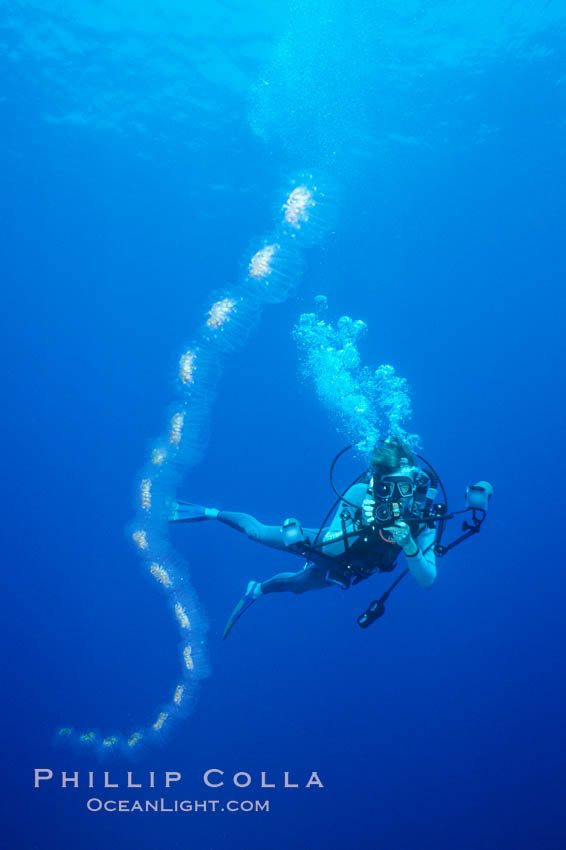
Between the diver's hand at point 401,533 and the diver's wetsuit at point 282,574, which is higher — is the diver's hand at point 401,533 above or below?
below

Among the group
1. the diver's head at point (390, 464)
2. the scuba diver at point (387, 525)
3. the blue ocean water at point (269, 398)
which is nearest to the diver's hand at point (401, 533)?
the scuba diver at point (387, 525)

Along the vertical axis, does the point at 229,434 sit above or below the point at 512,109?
below

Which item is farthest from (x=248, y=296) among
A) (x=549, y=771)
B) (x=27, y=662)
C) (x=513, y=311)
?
(x=549, y=771)

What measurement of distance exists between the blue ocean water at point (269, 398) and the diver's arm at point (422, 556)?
24.5ft

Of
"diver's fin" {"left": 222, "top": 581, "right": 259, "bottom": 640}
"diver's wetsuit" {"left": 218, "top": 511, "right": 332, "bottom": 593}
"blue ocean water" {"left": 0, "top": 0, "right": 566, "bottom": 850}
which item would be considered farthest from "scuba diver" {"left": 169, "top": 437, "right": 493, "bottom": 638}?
"blue ocean water" {"left": 0, "top": 0, "right": 566, "bottom": 850}

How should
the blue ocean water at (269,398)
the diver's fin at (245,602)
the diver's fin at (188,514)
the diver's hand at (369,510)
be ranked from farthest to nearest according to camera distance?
the blue ocean water at (269,398), the diver's fin at (188,514), the diver's fin at (245,602), the diver's hand at (369,510)

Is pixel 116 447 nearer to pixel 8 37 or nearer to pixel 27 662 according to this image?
pixel 27 662

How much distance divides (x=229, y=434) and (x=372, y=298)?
5.25 m

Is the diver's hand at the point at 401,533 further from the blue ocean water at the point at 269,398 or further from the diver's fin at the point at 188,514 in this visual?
the blue ocean water at the point at 269,398

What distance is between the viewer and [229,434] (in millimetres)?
13039

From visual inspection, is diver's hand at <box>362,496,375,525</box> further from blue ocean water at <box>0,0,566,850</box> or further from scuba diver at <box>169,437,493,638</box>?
blue ocean water at <box>0,0,566,850</box>

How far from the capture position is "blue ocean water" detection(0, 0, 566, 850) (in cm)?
1109

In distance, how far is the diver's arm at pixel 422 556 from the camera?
4027mm

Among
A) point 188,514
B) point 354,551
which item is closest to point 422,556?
point 354,551
